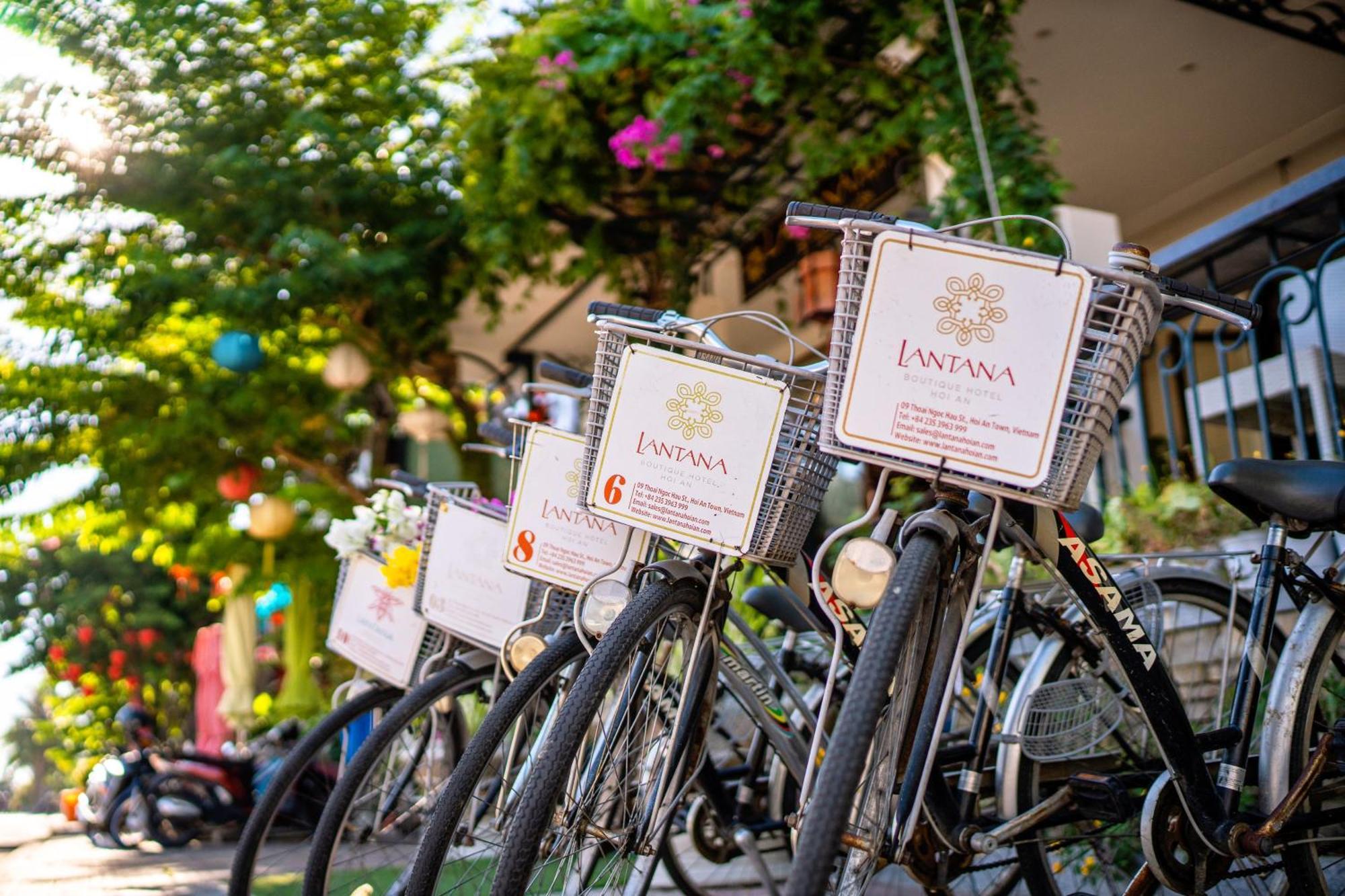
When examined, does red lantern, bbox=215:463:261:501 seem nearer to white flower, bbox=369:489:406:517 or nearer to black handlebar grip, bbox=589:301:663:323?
white flower, bbox=369:489:406:517

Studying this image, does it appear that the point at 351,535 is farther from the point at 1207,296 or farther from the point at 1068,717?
the point at 1207,296

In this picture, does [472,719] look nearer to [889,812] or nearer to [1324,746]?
[889,812]

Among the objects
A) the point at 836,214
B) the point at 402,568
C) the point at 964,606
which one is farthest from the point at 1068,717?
the point at 402,568

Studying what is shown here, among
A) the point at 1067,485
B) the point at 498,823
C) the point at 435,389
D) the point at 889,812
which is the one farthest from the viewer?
the point at 435,389

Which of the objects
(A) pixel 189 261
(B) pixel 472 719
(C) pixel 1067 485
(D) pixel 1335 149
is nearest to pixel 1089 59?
(D) pixel 1335 149

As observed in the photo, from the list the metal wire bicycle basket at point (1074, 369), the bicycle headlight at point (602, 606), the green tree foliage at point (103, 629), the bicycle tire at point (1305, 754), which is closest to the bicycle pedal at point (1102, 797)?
the bicycle tire at point (1305, 754)

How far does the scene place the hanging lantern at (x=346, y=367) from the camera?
24.3 ft

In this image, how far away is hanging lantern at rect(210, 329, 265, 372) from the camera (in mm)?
6949

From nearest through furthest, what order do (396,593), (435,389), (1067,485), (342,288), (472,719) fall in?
(1067,485) < (396,593) < (472,719) < (342,288) < (435,389)

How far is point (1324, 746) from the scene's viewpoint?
1942 millimetres

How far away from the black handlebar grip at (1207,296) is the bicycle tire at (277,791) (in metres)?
2.04

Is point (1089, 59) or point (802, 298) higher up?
point (1089, 59)

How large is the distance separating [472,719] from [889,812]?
9.04 feet

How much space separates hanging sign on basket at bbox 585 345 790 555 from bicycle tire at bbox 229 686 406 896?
1.14 m
